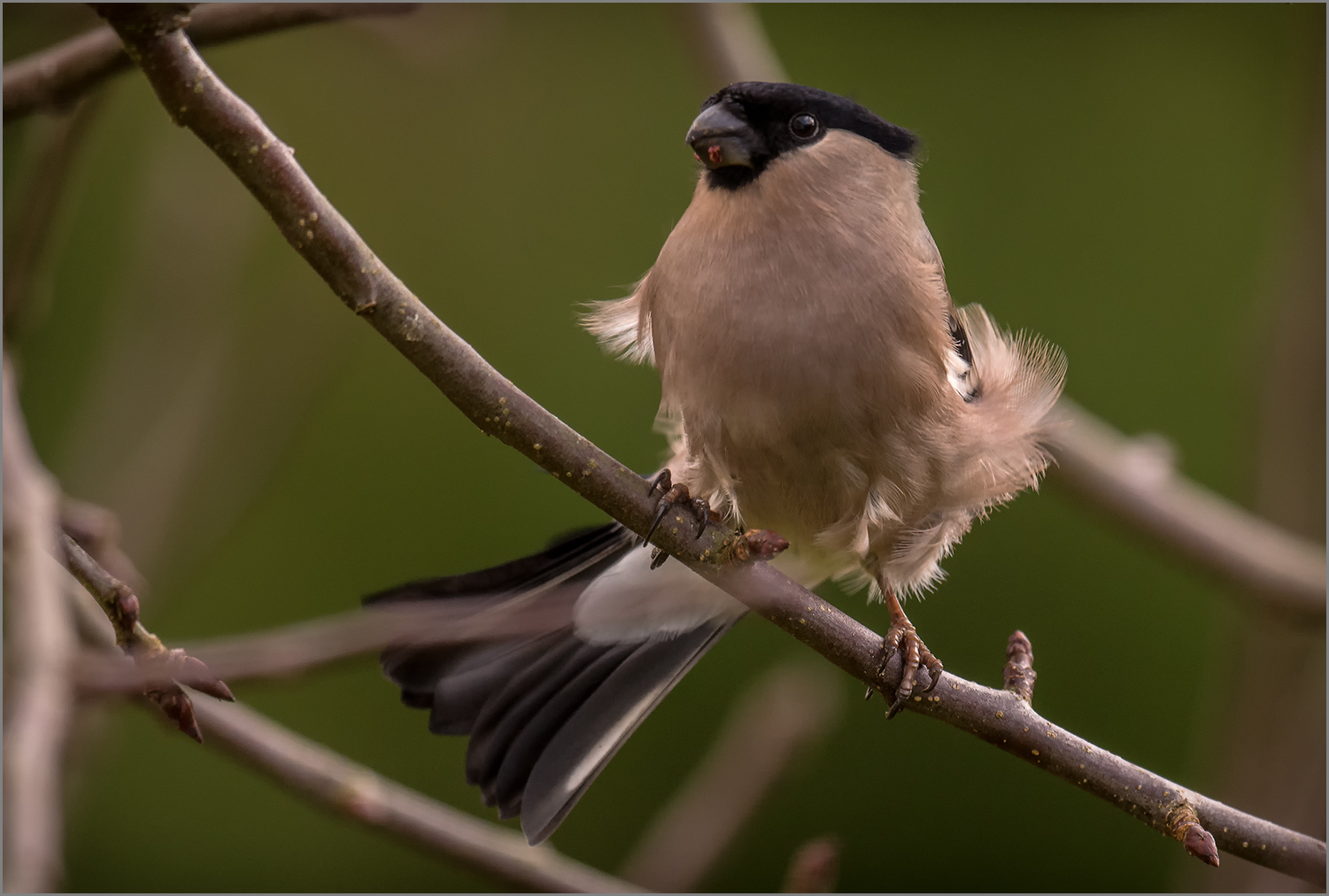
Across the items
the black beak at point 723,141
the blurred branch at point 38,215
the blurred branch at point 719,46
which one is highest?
the blurred branch at point 38,215

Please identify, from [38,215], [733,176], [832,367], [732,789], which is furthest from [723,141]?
[732,789]

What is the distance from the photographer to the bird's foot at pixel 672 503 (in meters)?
1.22

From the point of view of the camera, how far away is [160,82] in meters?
0.95

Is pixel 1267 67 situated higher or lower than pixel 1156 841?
higher

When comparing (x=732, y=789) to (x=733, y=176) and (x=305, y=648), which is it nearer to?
(x=733, y=176)

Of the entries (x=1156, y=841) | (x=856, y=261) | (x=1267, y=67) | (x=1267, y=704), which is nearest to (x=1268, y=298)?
(x=1267, y=704)

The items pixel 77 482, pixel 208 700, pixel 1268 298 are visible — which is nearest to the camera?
pixel 208 700

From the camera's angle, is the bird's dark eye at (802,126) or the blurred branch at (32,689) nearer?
the blurred branch at (32,689)

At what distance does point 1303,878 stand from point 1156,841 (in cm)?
236

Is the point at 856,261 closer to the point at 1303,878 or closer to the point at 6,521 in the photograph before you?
the point at 1303,878

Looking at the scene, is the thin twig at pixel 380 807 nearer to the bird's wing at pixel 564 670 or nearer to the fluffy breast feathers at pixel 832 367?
the bird's wing at pixel 564 670

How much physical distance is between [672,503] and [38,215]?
102cm

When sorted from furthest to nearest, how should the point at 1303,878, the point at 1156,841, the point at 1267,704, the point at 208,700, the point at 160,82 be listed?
the point at 1156,841 → the point at 1267,704 → the point at 208,700 → the point at 1303,878 → the point at 160,82

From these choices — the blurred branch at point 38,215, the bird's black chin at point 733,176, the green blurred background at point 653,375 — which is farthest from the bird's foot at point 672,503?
the green blurred background at point 653,375
